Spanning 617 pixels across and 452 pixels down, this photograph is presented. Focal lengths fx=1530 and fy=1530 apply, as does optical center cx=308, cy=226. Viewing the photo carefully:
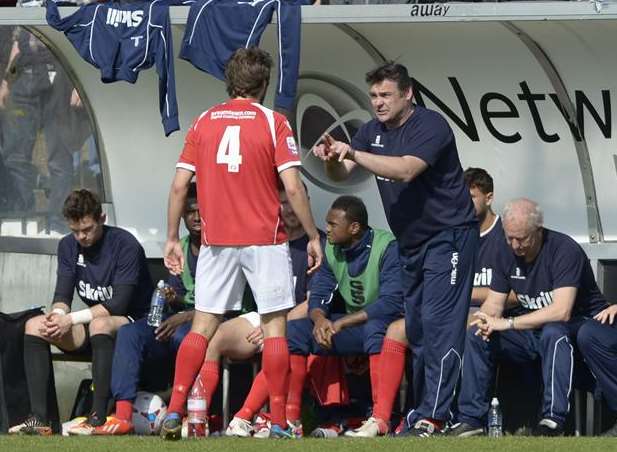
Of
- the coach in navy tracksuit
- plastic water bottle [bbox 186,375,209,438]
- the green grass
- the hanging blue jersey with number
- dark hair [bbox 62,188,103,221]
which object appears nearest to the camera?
the green grass

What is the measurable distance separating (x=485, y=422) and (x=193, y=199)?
7.50ft

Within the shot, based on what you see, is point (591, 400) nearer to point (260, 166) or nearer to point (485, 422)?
point (485, 422)

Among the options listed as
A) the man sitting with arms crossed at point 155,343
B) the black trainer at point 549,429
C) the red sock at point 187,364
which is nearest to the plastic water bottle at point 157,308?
the man sitting with arms crossed at point 155,343

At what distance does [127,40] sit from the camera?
9.28 m

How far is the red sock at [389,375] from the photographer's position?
330 inches

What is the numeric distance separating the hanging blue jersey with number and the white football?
162 cm

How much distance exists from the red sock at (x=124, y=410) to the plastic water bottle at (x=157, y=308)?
1.81 ft

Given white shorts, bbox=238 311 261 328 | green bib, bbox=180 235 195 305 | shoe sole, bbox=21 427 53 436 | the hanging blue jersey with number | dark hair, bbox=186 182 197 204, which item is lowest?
shoe sole, bbox=21 427 53 436

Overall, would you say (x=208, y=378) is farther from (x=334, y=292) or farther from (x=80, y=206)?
(x=80, y=206)

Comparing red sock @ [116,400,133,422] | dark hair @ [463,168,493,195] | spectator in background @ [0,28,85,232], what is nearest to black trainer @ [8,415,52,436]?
red sock @ [116,400,133,422]

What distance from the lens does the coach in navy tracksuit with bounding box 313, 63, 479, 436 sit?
7.78m

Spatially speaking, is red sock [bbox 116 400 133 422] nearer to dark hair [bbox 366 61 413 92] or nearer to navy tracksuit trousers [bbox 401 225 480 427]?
navy tracksuit trousers [bbox 401 225 480 427]

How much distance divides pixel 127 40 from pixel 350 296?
2.06 meters

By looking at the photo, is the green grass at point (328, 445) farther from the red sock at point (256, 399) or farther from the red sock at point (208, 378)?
the red sock at point (256, 399)
